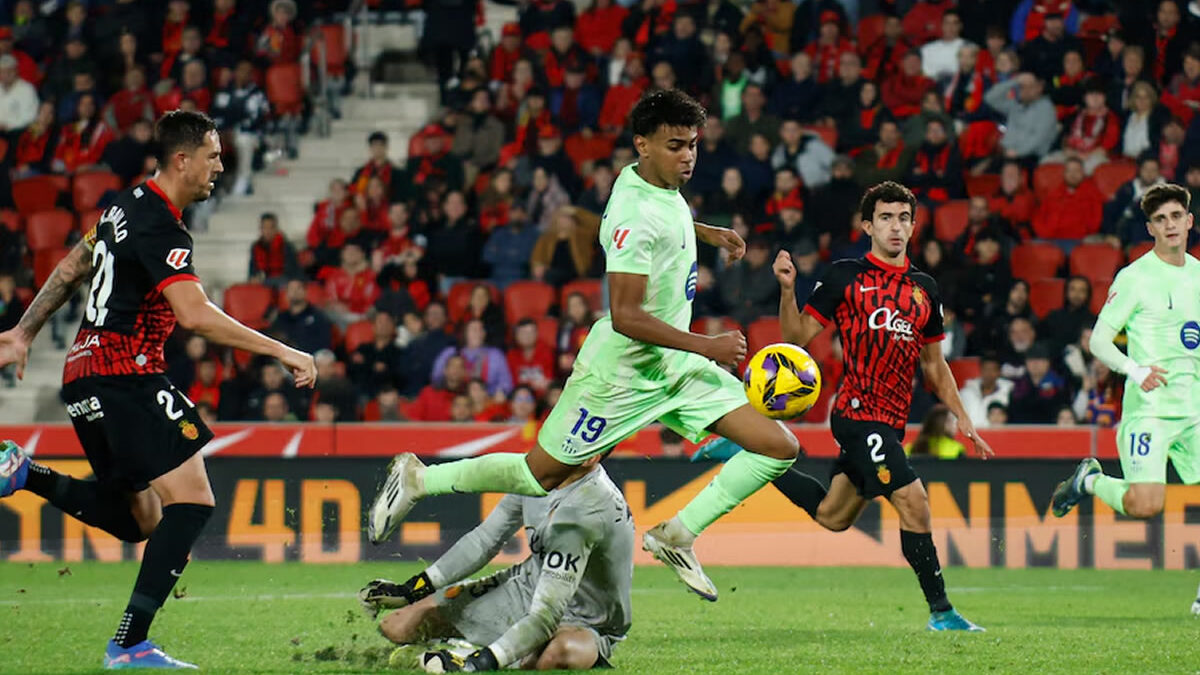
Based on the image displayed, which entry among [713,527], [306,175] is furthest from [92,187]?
[713,527]

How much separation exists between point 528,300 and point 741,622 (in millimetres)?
8076

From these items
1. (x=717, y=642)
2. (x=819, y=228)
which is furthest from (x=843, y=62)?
(x=717, y=642)

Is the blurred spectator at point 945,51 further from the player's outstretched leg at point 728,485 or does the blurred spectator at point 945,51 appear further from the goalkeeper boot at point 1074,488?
the player's outstretched leg at point 728,485

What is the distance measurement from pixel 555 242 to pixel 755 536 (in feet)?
15.9

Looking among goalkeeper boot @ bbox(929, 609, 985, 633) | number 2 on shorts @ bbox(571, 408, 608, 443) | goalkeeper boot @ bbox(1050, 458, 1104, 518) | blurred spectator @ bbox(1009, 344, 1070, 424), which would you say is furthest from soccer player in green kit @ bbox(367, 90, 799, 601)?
blurred spectator @ bbox(1009, 344, 1070, 424)

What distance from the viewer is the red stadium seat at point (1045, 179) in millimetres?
17156

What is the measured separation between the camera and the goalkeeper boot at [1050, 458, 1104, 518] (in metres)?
10.4

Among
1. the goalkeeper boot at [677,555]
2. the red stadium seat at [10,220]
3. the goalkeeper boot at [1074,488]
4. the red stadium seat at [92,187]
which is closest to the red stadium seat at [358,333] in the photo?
the red stadium seat at [92,187]

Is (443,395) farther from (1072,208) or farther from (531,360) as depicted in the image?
(1072,208)

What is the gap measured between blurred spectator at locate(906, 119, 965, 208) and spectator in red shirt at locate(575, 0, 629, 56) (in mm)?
4332

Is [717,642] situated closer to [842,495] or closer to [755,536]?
[842,495]

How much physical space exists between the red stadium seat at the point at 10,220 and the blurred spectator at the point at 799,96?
8.25 meters

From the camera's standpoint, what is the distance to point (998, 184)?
57.0ft

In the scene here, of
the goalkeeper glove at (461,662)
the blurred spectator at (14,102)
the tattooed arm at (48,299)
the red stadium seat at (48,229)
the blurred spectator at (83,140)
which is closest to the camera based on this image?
the goalkeeper glove at (461,662)
